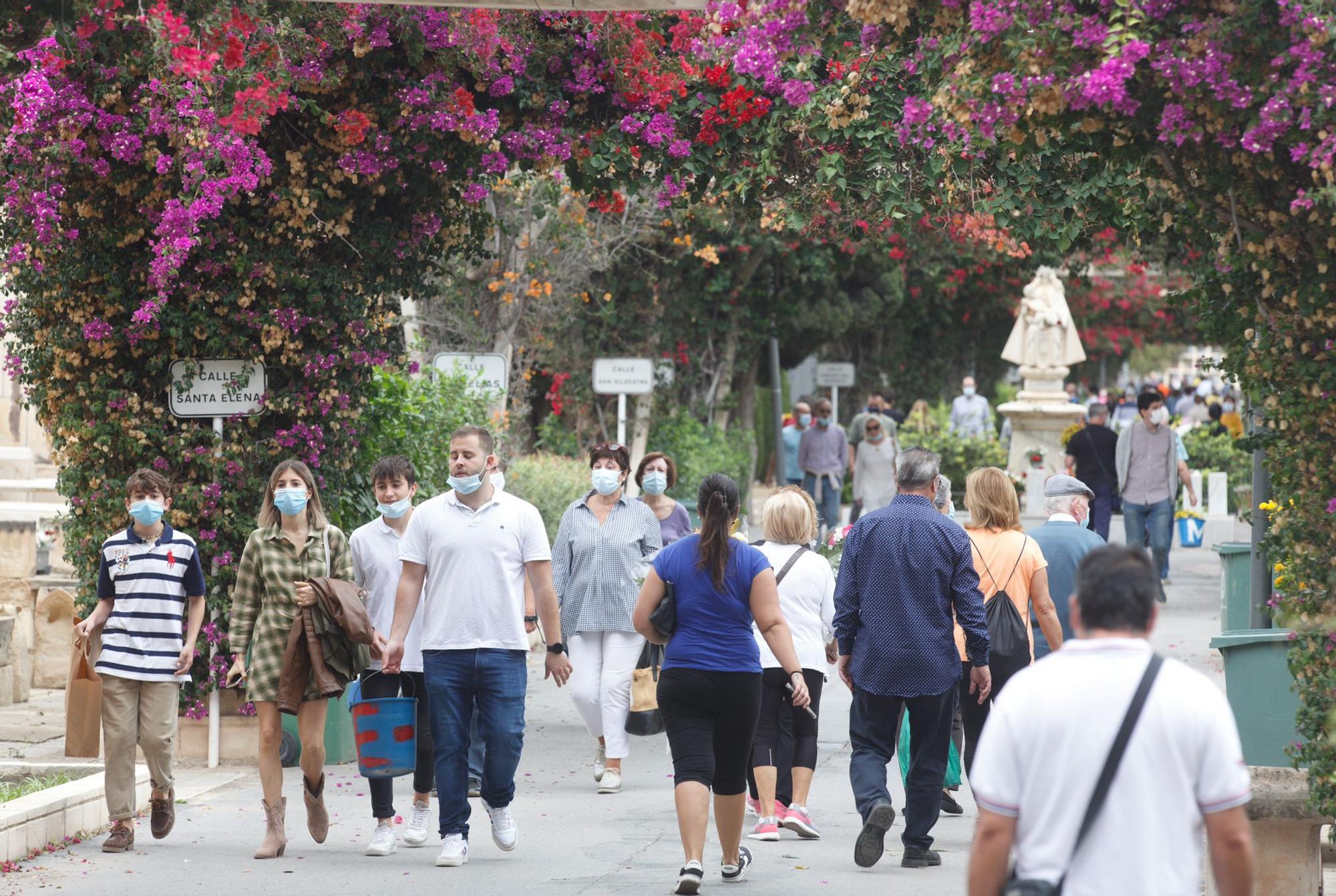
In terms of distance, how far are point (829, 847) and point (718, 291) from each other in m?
18.0

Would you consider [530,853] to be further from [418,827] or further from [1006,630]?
[1006,630]

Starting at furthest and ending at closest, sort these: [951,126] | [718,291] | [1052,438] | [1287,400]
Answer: [1052,438] < [718,291] < [951,126] < [1287,400]

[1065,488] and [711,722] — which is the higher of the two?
[1065,488]

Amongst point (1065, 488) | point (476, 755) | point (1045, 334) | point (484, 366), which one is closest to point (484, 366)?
point (484, 366)

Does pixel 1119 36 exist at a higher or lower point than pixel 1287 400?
higher

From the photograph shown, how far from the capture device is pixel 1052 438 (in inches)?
1079

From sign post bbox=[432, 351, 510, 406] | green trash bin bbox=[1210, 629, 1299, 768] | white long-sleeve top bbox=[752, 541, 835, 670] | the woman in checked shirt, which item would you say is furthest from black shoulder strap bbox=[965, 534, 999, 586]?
sign post bbox=[432, 351, 510, 406]

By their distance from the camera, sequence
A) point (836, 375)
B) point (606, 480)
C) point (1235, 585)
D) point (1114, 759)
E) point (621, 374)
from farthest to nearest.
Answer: point (836, 375)
point (621, 374)
point (1235, 585)
point (606, 480)
point (1114, 759)

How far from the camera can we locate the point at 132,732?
7.31 metres

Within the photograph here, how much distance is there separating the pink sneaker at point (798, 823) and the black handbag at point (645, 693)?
1.66 m

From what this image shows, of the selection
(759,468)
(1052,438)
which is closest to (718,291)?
(1052,438)

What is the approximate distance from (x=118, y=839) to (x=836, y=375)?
24.2m

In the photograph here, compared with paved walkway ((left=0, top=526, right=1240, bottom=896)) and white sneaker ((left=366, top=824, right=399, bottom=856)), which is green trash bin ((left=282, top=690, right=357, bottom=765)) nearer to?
paved walkway ((left=0, top=526, right=1240, bottom=896))

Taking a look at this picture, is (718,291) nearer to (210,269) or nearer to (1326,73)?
(210,269)
